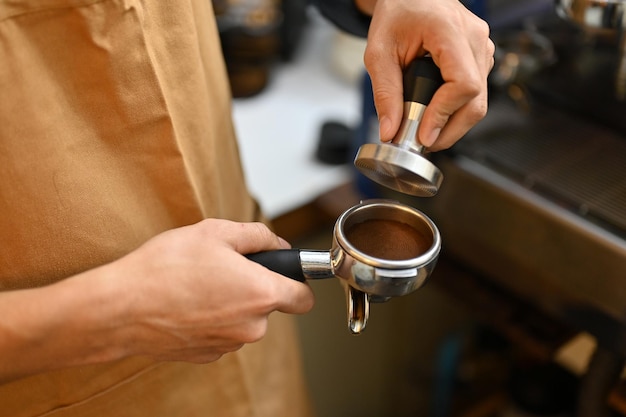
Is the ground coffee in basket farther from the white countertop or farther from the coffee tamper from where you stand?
the white countertop

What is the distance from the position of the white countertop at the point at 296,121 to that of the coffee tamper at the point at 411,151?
419 millimetres

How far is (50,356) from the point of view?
42 cm

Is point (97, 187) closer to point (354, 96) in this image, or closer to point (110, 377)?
point (110, 377)

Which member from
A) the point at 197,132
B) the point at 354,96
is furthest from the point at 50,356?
the point at 354,96

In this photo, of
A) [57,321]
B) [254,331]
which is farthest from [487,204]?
[57,321]

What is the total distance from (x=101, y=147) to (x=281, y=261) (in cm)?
17

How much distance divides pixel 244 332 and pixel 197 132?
0.19m

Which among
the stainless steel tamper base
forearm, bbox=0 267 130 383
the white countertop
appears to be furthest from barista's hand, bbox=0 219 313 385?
the white countertop

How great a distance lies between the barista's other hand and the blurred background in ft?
1.27

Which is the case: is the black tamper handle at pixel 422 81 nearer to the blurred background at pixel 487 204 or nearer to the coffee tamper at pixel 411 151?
the coffee tamper at pixel 411 151

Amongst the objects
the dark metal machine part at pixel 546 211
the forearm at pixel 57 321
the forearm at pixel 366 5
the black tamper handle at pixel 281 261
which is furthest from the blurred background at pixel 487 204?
the forearm at pixel 57 321

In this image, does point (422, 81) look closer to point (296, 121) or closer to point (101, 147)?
point (101, 147)

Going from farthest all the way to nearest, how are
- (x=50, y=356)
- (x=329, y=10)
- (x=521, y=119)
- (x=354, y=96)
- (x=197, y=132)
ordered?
(x=354, y=96)
(x=521, y=119)
(x=329, y=10)
(x=197, y=132)
(x=50, y=356)

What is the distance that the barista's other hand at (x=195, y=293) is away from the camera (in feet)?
1.39
